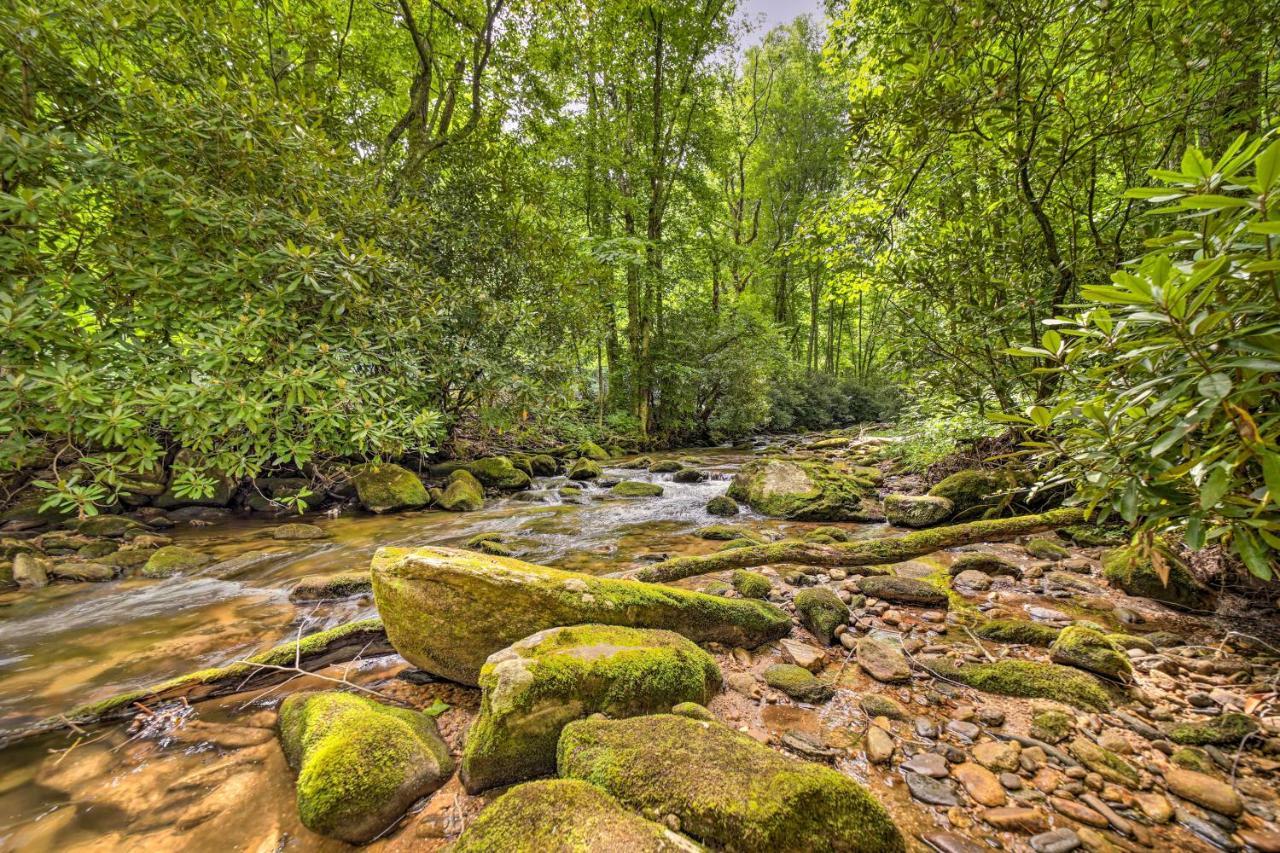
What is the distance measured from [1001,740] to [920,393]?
6861 millimetres

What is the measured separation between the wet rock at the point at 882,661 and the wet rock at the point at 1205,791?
3.42ft

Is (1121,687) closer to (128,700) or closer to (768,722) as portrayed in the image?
(768,722)

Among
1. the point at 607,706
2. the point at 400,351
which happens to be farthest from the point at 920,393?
Answer: the point at 400,351

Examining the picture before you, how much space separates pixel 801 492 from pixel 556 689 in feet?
20.3

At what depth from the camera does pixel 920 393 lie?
7.75 metres

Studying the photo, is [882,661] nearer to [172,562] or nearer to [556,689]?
[556,689]

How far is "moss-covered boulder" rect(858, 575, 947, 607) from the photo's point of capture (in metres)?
3.58

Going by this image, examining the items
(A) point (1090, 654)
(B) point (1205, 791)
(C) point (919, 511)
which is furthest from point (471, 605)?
(C) point (919, 511)

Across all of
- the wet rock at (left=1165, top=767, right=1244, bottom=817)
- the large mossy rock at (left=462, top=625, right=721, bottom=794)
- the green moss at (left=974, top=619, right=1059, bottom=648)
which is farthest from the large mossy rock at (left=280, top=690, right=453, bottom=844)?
the green moss at (left=974, top=619, right=1059, bottom=648)

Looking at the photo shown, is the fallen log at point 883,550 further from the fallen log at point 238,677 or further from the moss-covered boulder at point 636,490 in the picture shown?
the moss-covered boulder at point 636,490

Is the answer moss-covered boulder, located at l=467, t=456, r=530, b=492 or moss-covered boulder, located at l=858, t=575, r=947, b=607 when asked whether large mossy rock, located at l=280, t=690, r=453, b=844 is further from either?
moss-covered boulder, located at l=467, t=456, r=530, b=492

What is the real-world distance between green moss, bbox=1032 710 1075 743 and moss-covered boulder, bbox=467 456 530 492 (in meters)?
8.92

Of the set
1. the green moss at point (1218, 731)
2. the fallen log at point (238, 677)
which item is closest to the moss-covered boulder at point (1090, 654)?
the green moss at point (1218, 731)

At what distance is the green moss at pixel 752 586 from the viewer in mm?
3828
